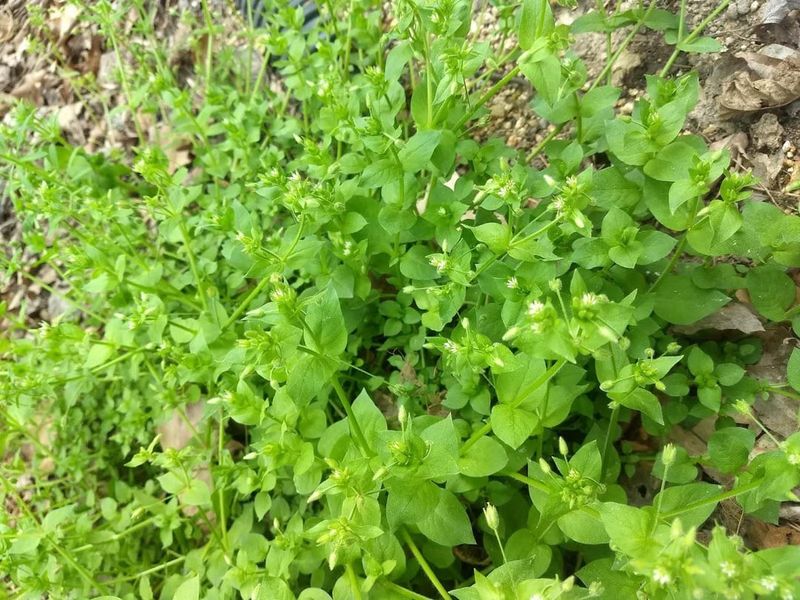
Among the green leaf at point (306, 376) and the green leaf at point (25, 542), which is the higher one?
the green leaf at point (306, 376)

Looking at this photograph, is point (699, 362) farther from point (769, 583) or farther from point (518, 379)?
point (769, 583)

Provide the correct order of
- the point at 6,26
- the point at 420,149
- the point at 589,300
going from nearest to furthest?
the point at 589,300 → the point at 420,149 → the point at 6,26

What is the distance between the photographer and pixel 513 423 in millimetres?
1856

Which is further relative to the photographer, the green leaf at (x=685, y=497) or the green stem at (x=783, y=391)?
the green stem at (x=783, y=391)

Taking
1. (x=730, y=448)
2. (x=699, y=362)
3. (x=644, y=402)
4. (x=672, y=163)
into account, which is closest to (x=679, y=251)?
(x=672, y=163)

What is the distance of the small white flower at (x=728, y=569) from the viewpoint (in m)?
1.30

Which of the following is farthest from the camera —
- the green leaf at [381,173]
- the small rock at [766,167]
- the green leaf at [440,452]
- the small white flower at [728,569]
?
the small rock at [766,167]

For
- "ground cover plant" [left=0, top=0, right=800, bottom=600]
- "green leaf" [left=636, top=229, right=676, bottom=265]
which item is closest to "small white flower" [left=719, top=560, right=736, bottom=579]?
"ground cover plant" [left=0, top=0, right=800, bottom=600]

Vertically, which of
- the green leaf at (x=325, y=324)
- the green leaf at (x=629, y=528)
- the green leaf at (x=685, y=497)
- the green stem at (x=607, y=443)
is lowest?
the green stem at (x=607, y=443)

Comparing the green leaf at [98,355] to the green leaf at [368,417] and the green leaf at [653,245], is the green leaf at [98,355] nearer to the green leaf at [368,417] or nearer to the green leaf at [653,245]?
the green leaf at [368,417]

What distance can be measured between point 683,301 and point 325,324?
4.14 feet

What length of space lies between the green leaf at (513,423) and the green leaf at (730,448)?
584mm

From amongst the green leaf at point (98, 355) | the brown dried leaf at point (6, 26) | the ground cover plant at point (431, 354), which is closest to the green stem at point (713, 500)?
the ground cover plant at point (431, 354)

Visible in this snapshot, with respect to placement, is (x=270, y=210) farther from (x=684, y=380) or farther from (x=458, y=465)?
(x=684, y=380)
